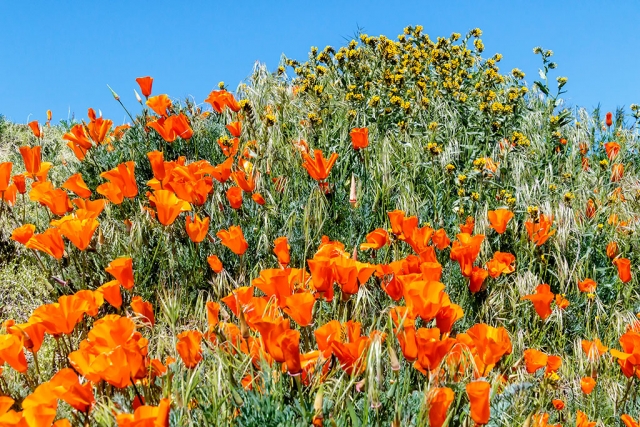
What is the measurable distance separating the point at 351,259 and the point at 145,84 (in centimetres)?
285

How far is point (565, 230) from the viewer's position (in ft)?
12.3

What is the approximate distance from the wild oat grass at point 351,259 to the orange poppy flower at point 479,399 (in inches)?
0.6

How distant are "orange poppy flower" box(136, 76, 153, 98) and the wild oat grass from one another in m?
0.02

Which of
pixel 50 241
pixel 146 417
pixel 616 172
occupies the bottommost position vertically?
pixel 146 417

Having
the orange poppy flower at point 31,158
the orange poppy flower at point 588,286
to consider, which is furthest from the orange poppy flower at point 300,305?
the orange poppy flower at point 31,158

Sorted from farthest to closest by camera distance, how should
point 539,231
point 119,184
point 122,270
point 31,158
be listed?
point 539,231 < point 31,158 < point 119,184 < point 122,270

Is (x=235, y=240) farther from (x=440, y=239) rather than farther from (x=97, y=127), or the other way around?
(x=97, y=127)

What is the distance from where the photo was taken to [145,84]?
4.27 meters

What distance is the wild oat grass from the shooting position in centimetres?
173

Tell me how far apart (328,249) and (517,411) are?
2.88 ft

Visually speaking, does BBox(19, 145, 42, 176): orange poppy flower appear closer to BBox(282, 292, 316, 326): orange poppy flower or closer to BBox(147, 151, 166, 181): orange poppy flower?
BBox(147, 151, 166, 181): orange poppy flower

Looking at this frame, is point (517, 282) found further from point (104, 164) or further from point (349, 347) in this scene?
point (104, 164)

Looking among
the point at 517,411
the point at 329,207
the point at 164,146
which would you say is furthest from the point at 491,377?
the point at 164,146

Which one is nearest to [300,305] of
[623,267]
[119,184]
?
[119,184]
